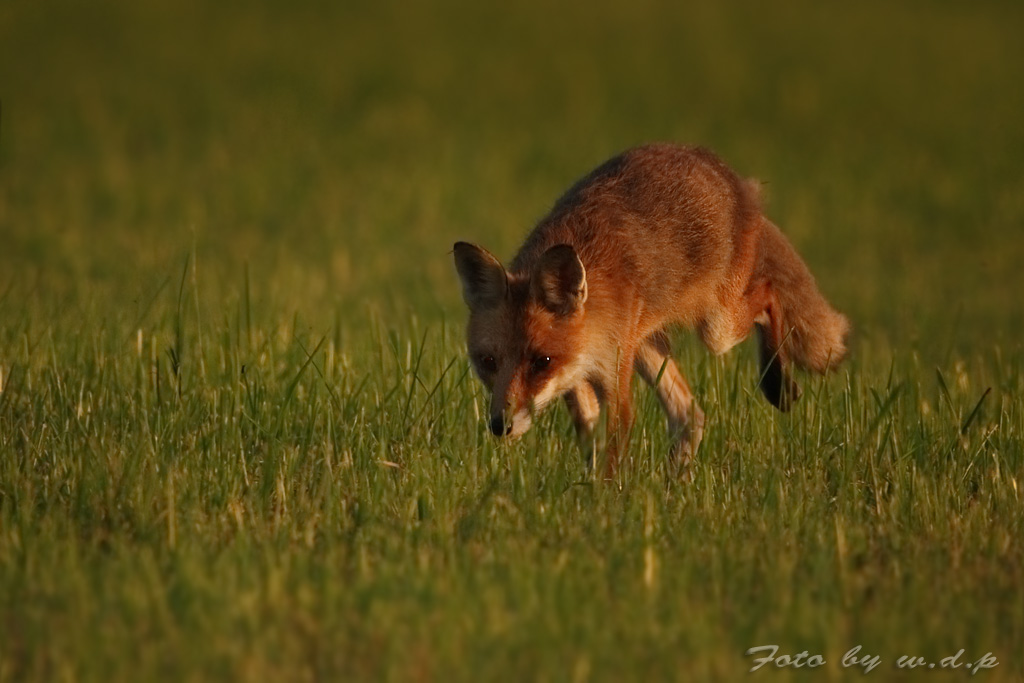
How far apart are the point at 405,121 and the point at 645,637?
18.6 metres

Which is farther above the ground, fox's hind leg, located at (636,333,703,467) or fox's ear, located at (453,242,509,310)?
fox's ear, located at (453,242,509,310)

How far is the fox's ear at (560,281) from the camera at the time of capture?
697 cm

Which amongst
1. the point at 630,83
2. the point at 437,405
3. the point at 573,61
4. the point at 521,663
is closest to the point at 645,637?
the point at 521,663

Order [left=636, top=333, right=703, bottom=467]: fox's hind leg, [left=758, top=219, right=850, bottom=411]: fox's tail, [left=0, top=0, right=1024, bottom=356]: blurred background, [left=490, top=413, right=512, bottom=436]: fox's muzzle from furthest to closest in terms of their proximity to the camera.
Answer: [left=0, top=0, right=1024, bottom=356]: blurred background → [left=758, top=219, right=850, bottom=411]: fox's tail → [left=636, top=333, right=703, bottom=467]: fox's hind leg → [left=490, top=413, right=512, bottom=436]: fox's muzzle

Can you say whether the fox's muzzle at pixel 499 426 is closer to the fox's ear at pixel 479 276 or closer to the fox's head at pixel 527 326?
the fox's head at pixel 527 326

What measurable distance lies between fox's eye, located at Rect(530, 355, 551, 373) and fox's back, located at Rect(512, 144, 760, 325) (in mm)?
575

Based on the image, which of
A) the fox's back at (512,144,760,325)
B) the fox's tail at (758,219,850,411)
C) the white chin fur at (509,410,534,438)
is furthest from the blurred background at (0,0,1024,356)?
the white chin fur at (509,410,534,438)

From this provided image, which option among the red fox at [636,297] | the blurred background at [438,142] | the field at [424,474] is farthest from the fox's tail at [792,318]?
the blurred background at [438,142]

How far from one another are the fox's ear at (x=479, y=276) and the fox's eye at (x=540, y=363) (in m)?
0.42

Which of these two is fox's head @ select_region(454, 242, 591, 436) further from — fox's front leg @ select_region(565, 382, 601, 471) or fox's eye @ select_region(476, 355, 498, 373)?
fox's front leg @ select_region(565, 382, 601, 471)

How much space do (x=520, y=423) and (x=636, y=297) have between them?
1.31 metres

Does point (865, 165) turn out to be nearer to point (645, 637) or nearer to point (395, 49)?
point (395, 49)

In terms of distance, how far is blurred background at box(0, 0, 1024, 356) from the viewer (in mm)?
14195

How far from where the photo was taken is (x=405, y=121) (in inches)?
901
